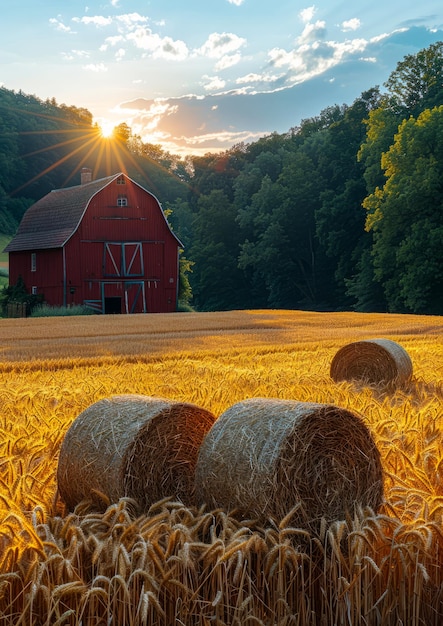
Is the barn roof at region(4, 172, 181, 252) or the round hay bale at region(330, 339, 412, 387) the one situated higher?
the barn roof at region(4, 172, 181, 252)

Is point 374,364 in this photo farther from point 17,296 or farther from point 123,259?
point 17,296

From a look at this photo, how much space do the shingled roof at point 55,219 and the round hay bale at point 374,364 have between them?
3165 cm

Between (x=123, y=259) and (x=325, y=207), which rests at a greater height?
(x=325, y=207)

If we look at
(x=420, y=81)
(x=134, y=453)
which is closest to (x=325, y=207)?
(x=420, y=81)

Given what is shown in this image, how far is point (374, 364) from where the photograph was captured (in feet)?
38.8

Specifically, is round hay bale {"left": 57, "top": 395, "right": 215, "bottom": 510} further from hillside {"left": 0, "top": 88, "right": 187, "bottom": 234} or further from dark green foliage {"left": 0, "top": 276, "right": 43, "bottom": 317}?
hillside {"left": 0, "top": 88, "right": 187, "bottom": 234}

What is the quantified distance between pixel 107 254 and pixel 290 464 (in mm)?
39240

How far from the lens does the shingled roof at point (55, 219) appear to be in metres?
42.8

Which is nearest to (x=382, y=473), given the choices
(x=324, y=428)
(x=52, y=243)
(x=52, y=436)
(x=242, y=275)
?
(x=324, y=428)

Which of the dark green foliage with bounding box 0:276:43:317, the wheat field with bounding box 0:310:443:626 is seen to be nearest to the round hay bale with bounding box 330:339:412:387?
the wheat field with bounding box 0:310:443:626

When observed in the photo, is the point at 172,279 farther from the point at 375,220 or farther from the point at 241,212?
the point at 241,212

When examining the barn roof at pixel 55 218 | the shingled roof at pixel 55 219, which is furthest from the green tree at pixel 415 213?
the shingled roof at pixel 55 219

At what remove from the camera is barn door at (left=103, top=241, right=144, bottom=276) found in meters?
42.7

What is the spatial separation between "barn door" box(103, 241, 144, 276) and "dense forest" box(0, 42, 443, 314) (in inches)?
426
